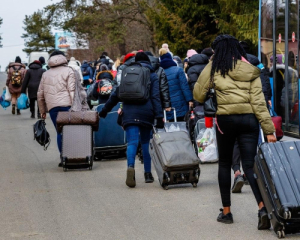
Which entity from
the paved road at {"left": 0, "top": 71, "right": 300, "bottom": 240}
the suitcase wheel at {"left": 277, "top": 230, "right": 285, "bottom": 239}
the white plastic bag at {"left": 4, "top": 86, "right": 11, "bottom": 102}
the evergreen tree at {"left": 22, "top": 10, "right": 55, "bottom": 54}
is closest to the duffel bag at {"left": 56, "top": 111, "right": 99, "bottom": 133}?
the paved road at {"left": 0, "top": 71, "right": 300, "bottom": 240}

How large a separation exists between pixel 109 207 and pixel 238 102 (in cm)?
220

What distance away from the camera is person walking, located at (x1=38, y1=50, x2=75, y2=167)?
472 inches

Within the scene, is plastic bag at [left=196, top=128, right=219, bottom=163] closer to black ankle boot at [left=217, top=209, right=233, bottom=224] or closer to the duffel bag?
the duffel bag

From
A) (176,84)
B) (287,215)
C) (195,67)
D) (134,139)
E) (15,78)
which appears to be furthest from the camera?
(15,78)

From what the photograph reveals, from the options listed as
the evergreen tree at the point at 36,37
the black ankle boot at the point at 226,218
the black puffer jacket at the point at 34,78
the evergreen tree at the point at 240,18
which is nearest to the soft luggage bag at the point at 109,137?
the black ankle boot at the point at 226,218

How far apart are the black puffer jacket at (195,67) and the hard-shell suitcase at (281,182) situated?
6.24m

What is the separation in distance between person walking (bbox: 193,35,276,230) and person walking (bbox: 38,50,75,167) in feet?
16.5

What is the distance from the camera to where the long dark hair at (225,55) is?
7090mm

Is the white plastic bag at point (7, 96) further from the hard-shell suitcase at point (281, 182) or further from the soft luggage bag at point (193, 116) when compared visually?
the hard-shell suitcase at point (281, 182)

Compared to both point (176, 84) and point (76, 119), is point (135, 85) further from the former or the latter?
point (176, 84)

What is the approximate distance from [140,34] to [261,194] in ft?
128

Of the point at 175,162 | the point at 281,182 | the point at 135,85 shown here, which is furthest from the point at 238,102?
the point at 135,85

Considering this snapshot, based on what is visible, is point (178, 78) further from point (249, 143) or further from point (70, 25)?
point (70, 25)

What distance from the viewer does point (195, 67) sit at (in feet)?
43.4
